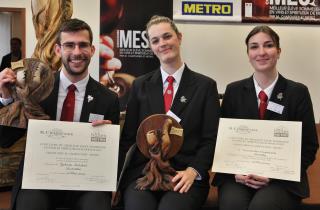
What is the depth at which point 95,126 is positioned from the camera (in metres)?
2.05

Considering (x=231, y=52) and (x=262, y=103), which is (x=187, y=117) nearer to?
(x=262, y=103)

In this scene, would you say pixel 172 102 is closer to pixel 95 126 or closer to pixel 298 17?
pixel 95 126

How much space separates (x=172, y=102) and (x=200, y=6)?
336 centimetres

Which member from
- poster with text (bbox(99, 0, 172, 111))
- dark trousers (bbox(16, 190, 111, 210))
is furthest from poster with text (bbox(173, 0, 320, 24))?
dark trousers (bbox(16, 190, 111, 210))

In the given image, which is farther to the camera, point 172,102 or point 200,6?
point 200,6

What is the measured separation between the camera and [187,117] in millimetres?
2158

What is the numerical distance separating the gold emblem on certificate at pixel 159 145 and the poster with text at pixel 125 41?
10.8 ft

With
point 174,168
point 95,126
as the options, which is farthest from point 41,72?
point 174,168

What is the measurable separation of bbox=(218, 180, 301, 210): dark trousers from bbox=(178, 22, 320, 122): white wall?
12.5ft

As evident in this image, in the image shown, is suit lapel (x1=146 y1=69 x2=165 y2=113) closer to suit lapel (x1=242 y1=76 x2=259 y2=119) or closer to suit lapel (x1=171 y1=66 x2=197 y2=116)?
suit lapel (x1=171 y1=66 x2=197 y2=116)

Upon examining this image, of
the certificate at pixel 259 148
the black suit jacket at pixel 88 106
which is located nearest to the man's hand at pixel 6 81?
the black suit jacket at pixel 88 106

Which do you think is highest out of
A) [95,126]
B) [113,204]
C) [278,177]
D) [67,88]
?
[67,88]

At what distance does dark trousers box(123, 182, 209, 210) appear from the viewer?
1.95 meters

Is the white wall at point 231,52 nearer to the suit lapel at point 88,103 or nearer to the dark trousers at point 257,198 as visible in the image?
the suit lapel at point 88,103
